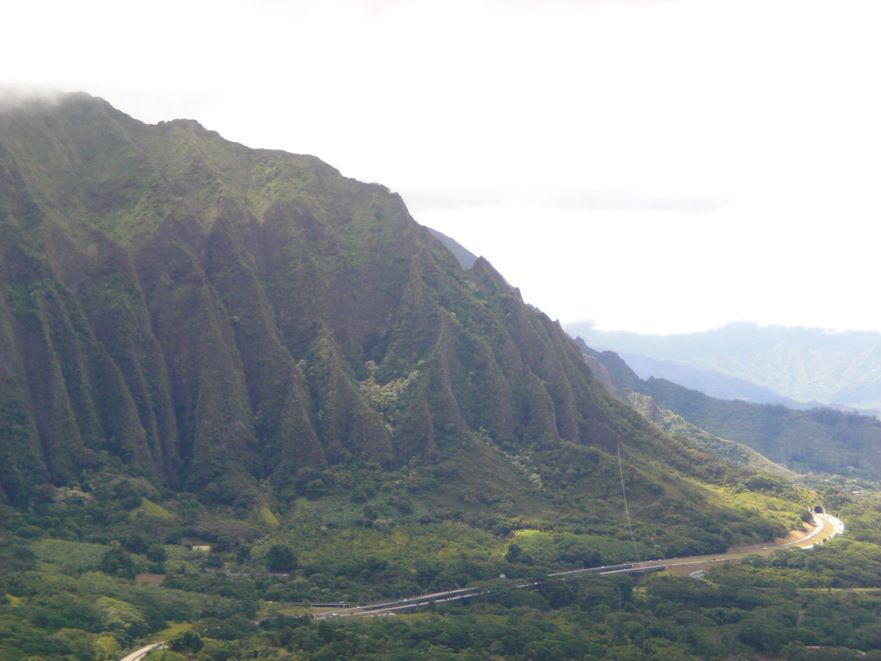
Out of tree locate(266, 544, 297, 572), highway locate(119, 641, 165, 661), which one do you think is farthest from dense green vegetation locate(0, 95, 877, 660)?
highway locate(119, 641, 165, 661)

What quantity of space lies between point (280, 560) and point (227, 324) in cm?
3842

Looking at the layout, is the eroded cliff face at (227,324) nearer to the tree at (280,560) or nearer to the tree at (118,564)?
the tree at (118,564)

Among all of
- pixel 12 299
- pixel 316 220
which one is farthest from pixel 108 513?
pixel 316 220

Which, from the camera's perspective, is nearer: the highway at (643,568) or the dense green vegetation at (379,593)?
the dense green vegetation at (379,593)

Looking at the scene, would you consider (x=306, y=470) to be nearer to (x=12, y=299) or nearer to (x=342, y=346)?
(x=342, y=346)

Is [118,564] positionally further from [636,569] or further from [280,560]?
[636,569]

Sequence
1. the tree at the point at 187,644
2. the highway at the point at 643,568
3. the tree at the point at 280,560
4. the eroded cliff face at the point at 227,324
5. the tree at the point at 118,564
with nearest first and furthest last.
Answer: the tree at the point at 187,644 < the highway at the point at 643,568 < the tree at the point at 118,564 < the tree at the point at 280,560 < the eroded cliff face at the point at 227,324

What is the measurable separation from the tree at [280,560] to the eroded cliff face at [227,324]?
20.4 metres

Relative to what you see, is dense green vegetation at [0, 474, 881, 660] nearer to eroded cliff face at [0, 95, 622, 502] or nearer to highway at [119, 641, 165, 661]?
highway at [119, 641, 165, 661]

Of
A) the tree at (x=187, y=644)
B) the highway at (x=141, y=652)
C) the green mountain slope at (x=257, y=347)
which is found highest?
the green mountain slope at (x=257, y=347)

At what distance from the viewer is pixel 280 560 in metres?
112

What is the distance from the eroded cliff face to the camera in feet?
429

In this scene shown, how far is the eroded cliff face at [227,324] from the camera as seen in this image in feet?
429

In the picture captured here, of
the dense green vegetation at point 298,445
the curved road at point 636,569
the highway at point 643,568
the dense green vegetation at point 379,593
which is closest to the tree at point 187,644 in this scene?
the dense green vegetation at point 379,593
